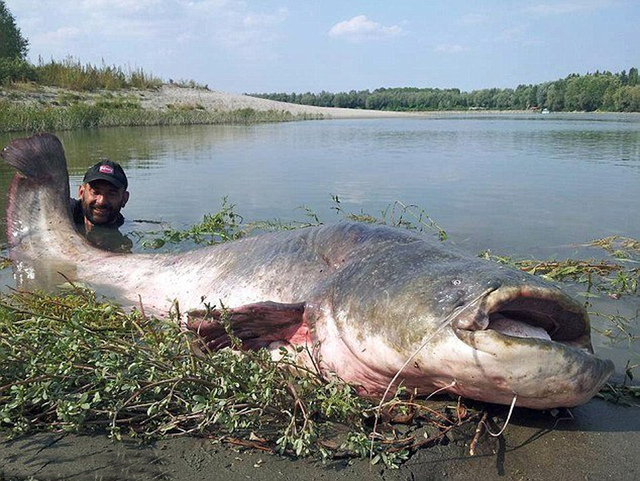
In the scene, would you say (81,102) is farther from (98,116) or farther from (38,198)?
A: (38,198)

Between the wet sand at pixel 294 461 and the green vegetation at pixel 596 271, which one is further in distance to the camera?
the green vegetation at pixel 596 271

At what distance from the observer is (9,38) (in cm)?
3950

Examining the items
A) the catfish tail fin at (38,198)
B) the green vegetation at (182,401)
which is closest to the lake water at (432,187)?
the catfish tail fin at (38,198)

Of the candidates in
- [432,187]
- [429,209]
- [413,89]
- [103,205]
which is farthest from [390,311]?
[413,89]

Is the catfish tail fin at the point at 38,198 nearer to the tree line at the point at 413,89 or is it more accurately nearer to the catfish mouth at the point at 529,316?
the catfish mouth at the point at 529,316

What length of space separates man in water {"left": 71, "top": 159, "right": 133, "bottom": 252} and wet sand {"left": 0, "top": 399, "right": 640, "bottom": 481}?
4.22m

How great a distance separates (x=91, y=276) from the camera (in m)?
4.24

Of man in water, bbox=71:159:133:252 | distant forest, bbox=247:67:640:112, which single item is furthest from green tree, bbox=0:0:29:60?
distant forest, bbox=247:67:640:112

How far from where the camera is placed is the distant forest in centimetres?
8356

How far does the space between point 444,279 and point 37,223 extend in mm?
3696

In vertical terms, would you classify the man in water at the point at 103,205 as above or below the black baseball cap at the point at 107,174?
below

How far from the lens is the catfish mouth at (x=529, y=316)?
2006 mm

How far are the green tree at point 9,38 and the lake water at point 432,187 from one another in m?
28.9

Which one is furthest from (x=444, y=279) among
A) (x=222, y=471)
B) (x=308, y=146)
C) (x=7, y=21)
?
(x=7, y=21)
